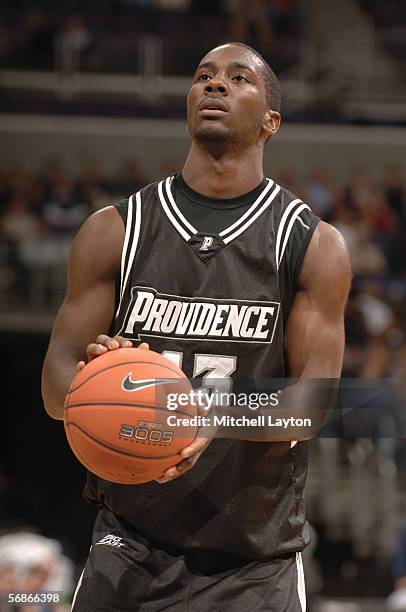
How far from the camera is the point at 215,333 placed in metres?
3.03

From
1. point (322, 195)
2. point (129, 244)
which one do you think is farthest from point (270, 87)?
point (322, 195)

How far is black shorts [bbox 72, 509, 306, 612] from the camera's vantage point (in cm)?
300

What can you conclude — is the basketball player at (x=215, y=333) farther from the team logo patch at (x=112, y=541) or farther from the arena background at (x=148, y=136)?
the arena background at (x=148, y=136)

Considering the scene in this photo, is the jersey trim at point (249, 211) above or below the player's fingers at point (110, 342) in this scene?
above

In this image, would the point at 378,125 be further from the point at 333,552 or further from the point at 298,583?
the point at 298,583

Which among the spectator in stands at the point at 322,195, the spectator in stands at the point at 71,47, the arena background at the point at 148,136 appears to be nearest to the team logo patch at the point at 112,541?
the arena background at the point at 148,136

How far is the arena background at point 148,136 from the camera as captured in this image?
10.8 metres

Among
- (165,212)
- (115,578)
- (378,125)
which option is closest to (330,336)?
(165,212)

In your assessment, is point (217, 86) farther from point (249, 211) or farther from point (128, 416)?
point (128, 416)

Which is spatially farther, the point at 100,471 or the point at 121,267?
the point at 121,267

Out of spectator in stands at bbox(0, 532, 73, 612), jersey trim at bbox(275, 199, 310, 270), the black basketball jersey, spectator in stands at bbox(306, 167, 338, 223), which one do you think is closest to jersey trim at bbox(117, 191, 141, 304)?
the black basketball jersey

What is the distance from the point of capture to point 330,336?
9.98 ft

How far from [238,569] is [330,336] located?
26.7 inches

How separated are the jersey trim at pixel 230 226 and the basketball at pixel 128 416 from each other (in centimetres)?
48
